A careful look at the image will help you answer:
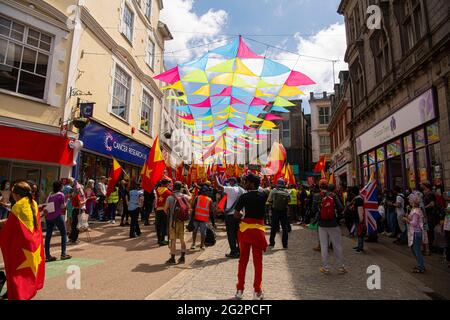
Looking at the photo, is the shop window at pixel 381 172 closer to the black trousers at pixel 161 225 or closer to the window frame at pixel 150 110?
the black trousers at pixel 161 225

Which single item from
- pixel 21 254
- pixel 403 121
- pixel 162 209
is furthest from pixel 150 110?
pixel 21 254

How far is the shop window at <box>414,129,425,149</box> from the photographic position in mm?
9969

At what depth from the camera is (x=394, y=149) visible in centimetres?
1242

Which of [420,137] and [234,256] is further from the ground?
[420,137]

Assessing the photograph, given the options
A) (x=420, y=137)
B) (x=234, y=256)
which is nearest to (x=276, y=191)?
(x=234, y=256)

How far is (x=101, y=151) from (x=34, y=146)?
3.37m

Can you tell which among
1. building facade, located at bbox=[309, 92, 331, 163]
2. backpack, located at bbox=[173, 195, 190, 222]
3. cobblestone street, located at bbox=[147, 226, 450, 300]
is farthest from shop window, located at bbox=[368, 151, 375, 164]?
building facade, located at bbox=[309, 92, 331, 163]

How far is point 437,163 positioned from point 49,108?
44.1 feet

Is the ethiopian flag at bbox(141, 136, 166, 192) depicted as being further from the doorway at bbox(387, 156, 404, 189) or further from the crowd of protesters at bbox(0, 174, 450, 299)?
the doorway at bbox(387, 156, 404, 189)

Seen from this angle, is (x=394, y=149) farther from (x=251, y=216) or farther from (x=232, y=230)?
(x=251, y=216)

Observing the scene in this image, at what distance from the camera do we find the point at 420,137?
10.2m

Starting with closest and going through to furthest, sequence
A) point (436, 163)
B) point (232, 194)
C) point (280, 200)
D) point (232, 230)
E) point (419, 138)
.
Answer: point (232, 230) < point (232, 194) < point (280, 200) < point (436, 163) < point (419, 138)
